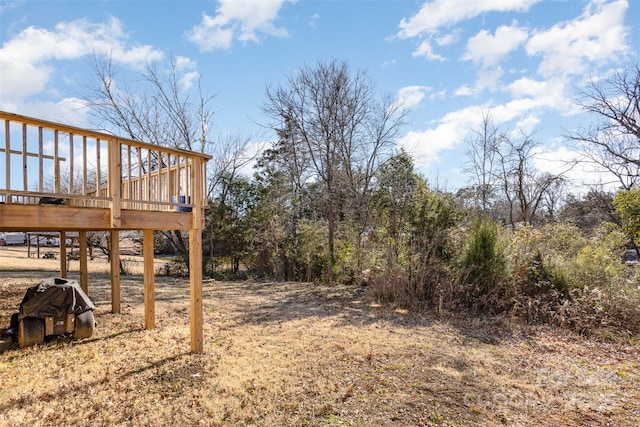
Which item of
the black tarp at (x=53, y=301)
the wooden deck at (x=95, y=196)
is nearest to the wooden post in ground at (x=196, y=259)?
the wooden deck at (x=95, y=196)

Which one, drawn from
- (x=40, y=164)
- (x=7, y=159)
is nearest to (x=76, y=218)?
(x=40, y=164)

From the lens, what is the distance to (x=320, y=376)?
11.2 ft

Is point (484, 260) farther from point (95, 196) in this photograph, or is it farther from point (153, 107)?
point (153, 107)

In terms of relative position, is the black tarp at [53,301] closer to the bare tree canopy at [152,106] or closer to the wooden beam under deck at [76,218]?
the wooden beam under deck at [76,218]

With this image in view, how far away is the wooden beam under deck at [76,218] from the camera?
8.70ft

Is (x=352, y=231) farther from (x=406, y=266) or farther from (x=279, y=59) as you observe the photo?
(x=279, y=59)

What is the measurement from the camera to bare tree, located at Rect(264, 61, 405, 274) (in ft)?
32.0

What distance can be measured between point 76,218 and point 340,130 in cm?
772

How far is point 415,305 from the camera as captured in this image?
6.57 m

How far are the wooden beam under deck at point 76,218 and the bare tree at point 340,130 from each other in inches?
248

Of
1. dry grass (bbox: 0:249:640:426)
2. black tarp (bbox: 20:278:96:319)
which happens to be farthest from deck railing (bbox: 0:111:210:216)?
dry grass (bbox: 0:249:640:426)

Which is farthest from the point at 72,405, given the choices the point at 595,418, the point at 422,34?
the point at 422,34

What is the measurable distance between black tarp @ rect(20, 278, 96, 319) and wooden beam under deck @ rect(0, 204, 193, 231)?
→ 4.04 ft

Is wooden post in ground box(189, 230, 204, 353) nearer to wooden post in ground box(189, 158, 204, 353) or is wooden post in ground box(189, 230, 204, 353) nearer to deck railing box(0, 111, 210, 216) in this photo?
wooden post in ground box(189, 158, 204, 353)
